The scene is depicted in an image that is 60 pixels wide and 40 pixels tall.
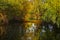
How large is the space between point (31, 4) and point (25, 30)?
82cm

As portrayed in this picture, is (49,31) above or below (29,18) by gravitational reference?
below

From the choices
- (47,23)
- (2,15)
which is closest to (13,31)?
(2,15)

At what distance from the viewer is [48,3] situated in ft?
18.7

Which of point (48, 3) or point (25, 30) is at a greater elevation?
point (48, 3)

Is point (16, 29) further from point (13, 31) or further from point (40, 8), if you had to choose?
point (40, 8)

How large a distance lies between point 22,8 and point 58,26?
105 cm

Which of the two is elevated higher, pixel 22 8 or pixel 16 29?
pixel 22 8

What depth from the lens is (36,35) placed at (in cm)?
546

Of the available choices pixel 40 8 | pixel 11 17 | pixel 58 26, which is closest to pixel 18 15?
pixel 11 17

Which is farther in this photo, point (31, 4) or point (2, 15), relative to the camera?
point (31, 4)

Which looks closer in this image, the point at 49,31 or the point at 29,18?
the point at 49,31

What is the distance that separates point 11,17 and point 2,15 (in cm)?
22

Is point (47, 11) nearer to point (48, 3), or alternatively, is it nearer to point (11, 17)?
point (48, 3)

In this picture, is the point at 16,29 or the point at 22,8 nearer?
the point at 16,29
